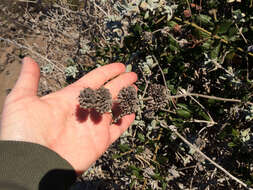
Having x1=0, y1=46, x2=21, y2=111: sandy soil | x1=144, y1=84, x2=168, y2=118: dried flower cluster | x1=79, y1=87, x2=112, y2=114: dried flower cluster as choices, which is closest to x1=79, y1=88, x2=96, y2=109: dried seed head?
x1=79, y1=87, x2=112, y2=114: dried flower cluster

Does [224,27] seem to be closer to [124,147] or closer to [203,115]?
[203,115]

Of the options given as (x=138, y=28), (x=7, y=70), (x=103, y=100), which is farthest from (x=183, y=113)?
(x=7, y=70)

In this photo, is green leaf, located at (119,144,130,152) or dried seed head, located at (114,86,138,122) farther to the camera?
green leaf, located at (119,144,130,152)

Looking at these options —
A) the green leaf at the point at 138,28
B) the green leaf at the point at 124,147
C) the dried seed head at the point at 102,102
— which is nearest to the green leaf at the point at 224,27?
the green leaf at the point at 138,28

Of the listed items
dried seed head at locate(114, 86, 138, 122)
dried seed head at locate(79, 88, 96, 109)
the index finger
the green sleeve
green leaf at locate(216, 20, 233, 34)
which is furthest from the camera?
the index finger

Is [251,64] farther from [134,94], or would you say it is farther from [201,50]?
[134,94]

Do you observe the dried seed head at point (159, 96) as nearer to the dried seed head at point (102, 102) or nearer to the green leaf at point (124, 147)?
the dried seed head at point (102, 102)

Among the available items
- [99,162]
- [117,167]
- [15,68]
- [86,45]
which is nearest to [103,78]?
[86,45]

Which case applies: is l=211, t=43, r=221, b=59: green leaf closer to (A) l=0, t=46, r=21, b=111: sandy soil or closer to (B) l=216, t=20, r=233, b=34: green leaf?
(B) l=216, t=20, r=233, b=34: green leaf
